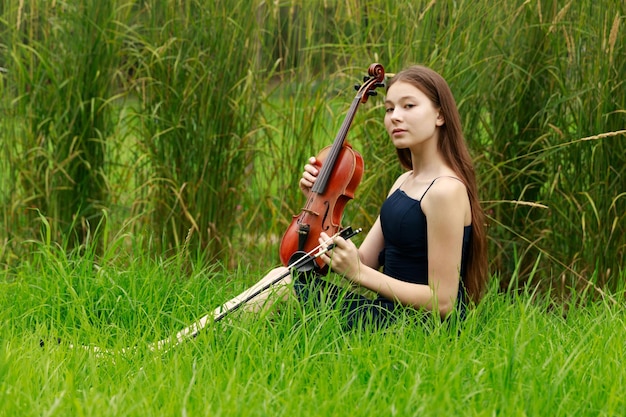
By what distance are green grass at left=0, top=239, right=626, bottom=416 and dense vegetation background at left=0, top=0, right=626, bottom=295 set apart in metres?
0.50

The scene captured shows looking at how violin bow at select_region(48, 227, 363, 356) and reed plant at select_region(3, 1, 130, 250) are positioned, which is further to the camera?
reed plant at select_region(3, 1, 130, 250)

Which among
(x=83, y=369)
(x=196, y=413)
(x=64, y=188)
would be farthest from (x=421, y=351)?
(x=64, y=188)

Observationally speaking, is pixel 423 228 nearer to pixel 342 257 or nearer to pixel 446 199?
pixel 446 199

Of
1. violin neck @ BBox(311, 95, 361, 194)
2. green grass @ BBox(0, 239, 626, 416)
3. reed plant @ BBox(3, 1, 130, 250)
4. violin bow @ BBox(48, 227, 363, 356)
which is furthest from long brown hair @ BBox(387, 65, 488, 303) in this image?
reed plant @ BBox(3, 1, 130, 250)

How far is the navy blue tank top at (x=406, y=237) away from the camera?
10.2 ft

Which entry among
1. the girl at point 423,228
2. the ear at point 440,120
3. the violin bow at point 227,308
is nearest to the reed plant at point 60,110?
the violin bow at point 227,308

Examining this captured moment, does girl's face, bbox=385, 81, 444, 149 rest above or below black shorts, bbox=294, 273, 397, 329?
above

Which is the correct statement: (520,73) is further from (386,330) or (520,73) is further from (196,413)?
(196,413)

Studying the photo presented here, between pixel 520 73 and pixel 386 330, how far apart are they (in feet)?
4.77

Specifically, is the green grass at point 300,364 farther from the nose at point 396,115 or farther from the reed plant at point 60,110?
the reed plant at point 60,110

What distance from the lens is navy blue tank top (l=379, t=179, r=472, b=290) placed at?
10.2 feet

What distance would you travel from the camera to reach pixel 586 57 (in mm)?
3752

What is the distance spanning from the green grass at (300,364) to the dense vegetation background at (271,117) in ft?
1.65

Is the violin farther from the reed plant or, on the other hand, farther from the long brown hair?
the reed plant
